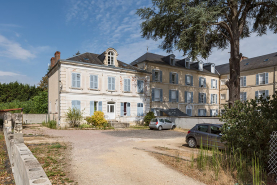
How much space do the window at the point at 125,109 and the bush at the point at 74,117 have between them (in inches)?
197

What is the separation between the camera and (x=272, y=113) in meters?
5.75

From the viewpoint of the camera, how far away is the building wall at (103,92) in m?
20.2

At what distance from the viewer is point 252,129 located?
18.5 feet

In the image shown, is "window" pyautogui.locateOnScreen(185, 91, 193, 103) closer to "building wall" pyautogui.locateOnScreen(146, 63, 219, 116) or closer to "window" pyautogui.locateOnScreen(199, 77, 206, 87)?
"building wall" pyautogui.locateOnScreen(146, 63, 219, 116)

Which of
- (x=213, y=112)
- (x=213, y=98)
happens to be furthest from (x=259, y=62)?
(x=213, y=112)

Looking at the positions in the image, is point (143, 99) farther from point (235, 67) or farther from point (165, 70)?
point (235, 67)

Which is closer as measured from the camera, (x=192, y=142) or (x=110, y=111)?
(x=192, y=142)

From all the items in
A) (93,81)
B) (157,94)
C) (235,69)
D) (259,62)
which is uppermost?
(259,62)

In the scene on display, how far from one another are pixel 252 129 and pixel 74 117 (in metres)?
16.9

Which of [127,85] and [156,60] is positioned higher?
[156,60]

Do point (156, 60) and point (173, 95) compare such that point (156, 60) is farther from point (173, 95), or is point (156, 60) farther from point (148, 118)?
point (148, 118)

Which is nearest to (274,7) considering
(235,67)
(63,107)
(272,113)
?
(235,67)

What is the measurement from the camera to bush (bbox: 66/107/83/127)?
19688 mm

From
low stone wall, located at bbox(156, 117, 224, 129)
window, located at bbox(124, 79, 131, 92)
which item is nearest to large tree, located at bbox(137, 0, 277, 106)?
low stone wall, located at bbox(156, 117, 224, 129)
